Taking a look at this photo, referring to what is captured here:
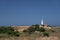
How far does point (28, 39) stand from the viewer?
19812 mm

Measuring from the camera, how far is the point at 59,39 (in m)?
21.0

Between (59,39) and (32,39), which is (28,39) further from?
(59,39)

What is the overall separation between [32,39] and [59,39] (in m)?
3.31

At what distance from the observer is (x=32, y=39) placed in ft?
64.7

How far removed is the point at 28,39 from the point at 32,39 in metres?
0.44

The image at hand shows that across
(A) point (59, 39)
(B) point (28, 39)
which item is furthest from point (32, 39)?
(A) point (59, 39)

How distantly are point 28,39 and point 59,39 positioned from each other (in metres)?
3.69
